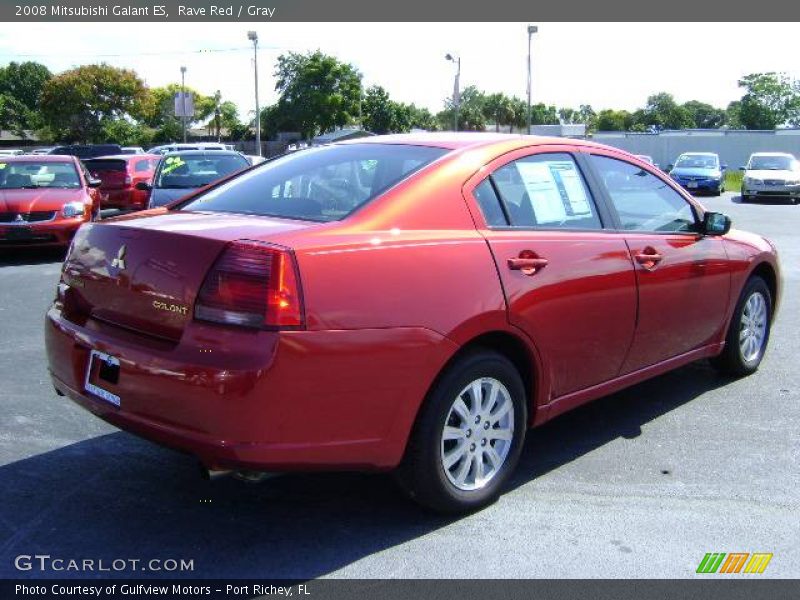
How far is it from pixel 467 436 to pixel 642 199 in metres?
2.06

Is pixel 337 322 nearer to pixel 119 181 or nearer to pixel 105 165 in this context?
pixel 119 181

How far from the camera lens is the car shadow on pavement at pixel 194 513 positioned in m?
3.24

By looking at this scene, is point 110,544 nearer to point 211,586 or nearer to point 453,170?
point 211,586

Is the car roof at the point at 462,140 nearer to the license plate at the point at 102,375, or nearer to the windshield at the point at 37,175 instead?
the license plate at the point at 102,375

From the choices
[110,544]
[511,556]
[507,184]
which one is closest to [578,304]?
[507,184]

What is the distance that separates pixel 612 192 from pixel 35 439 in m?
3.38

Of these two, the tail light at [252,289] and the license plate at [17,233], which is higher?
the tail light at [252,289]

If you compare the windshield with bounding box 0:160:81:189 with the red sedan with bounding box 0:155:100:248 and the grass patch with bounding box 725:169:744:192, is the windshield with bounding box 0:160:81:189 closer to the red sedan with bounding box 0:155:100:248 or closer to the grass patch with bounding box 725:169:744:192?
the red sedan with bounding box 0:155:100:248

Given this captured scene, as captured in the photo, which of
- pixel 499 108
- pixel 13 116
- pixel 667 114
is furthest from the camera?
pixel 667 114

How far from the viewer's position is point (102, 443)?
4.41 meters

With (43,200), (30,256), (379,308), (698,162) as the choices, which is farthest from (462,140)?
(698,162)

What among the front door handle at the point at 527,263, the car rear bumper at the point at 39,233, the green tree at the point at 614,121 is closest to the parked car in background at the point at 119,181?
the car rear bumper at the point at 39,233

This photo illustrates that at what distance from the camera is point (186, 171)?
1335 cm
